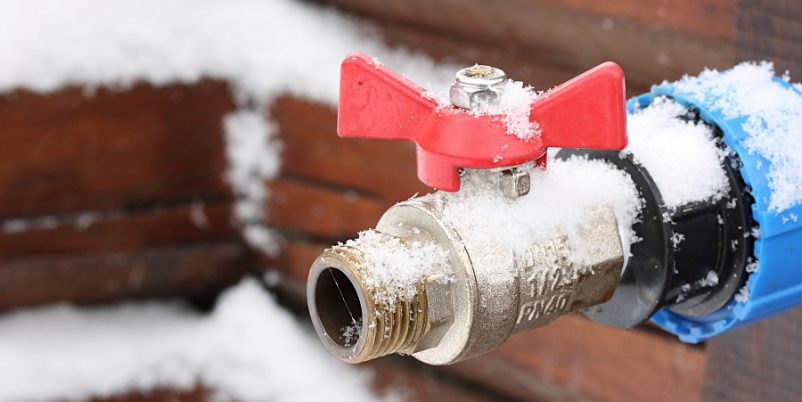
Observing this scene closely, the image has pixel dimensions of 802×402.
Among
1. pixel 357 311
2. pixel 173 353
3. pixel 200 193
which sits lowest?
pixel 173 353

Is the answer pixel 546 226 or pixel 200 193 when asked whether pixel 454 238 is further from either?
pixel 200 193

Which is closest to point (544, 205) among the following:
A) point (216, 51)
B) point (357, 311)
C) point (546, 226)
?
point (546, 226)

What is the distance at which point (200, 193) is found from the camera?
1.27 metres

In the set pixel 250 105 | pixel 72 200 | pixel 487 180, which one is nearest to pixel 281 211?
pixel 250 105

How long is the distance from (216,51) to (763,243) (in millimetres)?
810

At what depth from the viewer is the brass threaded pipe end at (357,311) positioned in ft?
1.60

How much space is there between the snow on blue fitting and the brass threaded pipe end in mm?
200

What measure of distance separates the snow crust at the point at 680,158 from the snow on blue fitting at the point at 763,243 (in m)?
0.01

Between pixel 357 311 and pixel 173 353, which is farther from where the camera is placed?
pixel 173 353

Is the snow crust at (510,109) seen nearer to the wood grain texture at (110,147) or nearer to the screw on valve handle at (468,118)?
the screw on valve handle at (468,118)

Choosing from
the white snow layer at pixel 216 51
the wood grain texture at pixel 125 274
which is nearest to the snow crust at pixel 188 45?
the white snow layer at pixel 216 51

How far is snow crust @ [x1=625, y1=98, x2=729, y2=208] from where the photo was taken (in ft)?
1.88

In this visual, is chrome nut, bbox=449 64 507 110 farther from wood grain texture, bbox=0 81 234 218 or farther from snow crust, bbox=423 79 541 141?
wood grain texture, bbox=0 81 234 218

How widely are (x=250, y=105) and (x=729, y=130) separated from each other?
0.78 meters
